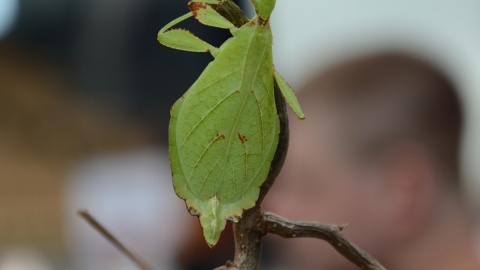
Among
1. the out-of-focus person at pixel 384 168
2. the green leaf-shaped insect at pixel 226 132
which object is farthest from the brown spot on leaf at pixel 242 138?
the out-of-focus person at pixel 384 168

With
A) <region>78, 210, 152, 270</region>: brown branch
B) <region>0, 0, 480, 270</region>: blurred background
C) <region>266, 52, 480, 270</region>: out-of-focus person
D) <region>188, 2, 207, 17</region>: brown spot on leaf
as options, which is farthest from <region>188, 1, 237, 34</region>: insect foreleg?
<region>0, 0, 480, 270</region>: blurred background

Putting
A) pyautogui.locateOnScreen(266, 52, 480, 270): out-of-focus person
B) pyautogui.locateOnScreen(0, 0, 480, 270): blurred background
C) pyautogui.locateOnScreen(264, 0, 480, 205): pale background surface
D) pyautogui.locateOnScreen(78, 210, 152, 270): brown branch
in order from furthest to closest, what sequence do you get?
pyautogui.locateOnScreen(264, 0, 480, 205): pale background surface, pyautogui.locateOnScreen(0, 0, 480, 270): blurred background, pyautogui.locateOnScreen(266, 52, 480, 270): out-of-focus person, pyautogui.locateOnScreen(78, 210, 152, 270): brown branch

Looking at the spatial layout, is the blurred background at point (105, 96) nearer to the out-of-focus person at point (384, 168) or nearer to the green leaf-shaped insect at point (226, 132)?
the out-of-focus person at point (384, 168)

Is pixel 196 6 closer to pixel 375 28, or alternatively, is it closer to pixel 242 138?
pixel 242 138

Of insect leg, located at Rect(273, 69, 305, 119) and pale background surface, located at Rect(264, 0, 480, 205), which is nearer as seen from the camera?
insect leg, located at Rect(273, 69, 305, 119)

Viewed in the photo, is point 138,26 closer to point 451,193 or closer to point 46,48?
point 46,48

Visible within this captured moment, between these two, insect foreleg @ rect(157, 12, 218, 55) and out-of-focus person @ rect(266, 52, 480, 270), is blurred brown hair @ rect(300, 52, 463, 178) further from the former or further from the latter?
insect foreleg @ rect(157, 12, 218, 55)
